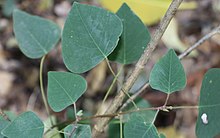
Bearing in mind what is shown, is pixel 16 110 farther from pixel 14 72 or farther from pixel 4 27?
pixel 4 27

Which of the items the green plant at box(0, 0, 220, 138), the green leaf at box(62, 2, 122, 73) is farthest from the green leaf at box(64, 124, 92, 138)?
the green leaf at box(62, 2, 122, 73)

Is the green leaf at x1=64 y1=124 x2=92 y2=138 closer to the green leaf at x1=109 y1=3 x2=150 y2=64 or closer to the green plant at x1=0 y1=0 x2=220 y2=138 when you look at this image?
the green plant at x1=0 y1=0 x2=220 y2=138

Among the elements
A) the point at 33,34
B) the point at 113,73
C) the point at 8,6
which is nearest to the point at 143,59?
the point at 113,73

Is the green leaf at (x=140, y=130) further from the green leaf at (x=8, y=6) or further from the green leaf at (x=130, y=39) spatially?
the green leaf at (x=8, y=6)

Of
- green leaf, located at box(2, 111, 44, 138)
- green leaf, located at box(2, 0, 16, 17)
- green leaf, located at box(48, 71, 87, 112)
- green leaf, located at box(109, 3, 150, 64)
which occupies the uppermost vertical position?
green leaf, located at box(109, 3, 150, 64)

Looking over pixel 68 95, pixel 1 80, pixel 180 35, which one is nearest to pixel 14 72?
pixel 1 80

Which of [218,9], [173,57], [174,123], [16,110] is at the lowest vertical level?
[16,110]
